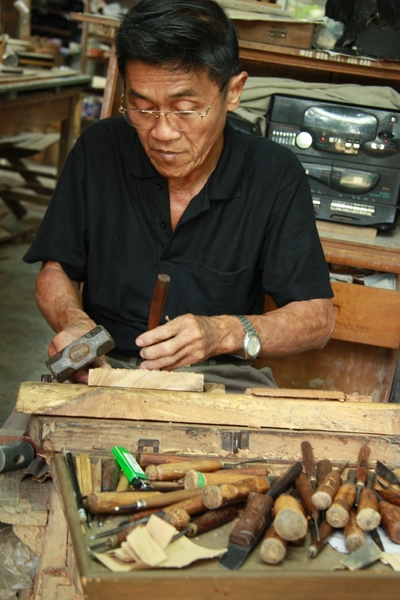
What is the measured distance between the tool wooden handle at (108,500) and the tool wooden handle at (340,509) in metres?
0.30

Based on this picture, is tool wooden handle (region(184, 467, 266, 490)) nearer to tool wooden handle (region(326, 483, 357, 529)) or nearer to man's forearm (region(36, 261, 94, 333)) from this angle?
tool wooden handle (region(326, 483, 357, 529))

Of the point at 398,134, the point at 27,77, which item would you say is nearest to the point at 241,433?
the point at 398,134

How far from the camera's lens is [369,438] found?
4.93ft

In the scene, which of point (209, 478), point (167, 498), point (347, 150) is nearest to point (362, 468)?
point (209, 478)

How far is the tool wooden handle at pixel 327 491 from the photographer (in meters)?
1.21

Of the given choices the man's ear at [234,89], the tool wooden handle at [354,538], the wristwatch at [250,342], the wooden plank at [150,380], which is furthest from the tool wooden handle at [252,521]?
the man's ear at [234,89]

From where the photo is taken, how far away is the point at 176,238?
2.13 meters

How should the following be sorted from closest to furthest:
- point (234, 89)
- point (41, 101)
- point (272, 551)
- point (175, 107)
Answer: point (272, 551), point (175, 107), point (234, 89), point (41, 101)

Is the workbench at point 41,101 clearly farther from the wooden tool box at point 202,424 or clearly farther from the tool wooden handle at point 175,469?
the tool wooden handle at point 175,469

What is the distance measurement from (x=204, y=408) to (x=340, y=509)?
389 millimetres

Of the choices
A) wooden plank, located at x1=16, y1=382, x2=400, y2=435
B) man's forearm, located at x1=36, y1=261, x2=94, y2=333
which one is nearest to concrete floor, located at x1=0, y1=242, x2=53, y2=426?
man's forearm, located at x1=36, y1=261, x2=94, y2=333

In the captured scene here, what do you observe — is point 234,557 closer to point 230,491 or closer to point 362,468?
point 230,491

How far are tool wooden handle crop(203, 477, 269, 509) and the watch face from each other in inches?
25.3

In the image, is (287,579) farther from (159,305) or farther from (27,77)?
(27,77)
